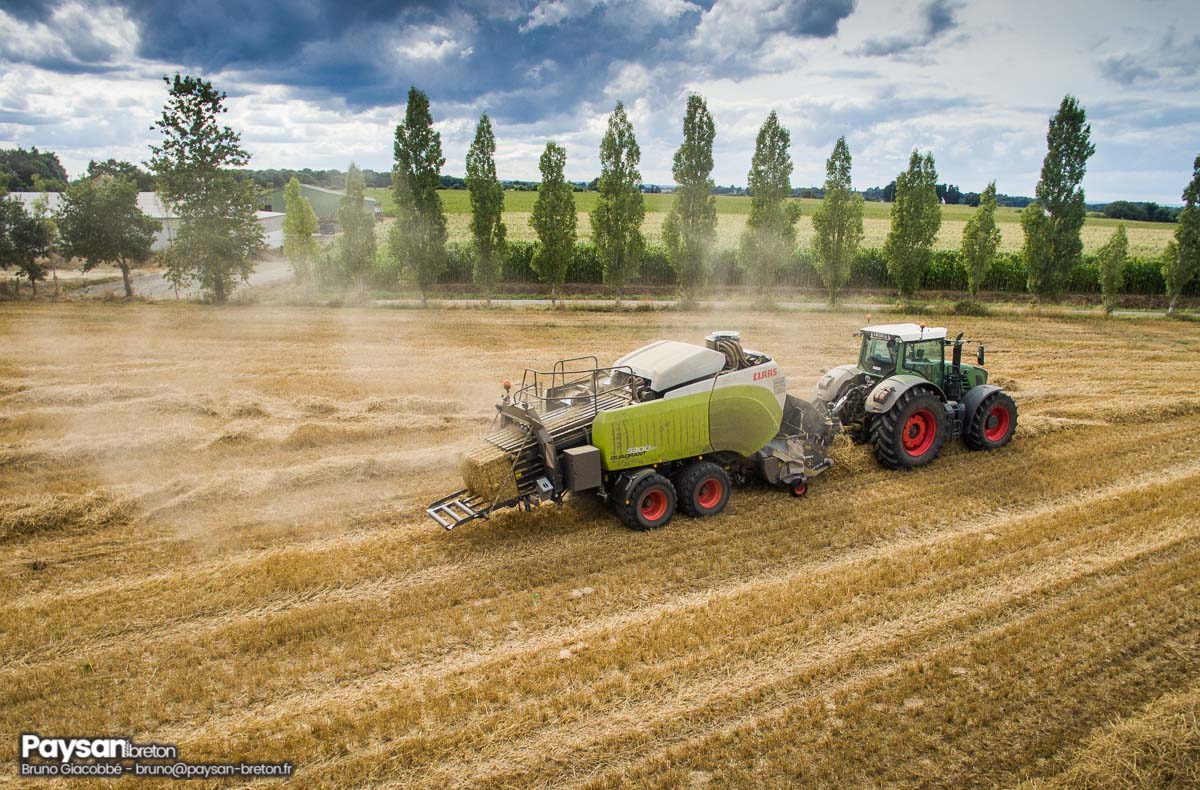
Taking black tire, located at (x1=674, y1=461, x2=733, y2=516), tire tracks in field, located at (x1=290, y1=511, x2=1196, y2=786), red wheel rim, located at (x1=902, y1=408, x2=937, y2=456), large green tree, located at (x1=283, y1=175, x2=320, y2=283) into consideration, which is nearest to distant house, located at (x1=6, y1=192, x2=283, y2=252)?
large green tree, located at (x1=283, y1=175, x2=320, y2=283)

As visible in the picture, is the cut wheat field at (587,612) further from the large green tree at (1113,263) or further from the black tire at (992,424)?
the large green tree at (1113,263)

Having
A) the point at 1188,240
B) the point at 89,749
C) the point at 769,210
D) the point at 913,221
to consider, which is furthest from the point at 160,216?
the point at 1188,240

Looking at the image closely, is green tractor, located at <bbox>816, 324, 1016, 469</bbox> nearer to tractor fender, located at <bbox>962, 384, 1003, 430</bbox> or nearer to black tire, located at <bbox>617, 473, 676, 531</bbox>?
tractor fender, located at <bbox>962, 384, 1003, 430</bbox>

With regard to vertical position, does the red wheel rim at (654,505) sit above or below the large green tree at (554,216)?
below

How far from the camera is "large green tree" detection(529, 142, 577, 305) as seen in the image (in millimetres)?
28781

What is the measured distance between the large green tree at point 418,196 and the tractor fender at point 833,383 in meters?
21.3

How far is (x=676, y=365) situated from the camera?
899 cm

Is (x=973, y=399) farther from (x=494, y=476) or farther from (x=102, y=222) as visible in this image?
(x=102, y=222)

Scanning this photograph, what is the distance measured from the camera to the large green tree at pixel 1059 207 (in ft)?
86.2

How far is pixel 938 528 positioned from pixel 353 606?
→ 7.13m

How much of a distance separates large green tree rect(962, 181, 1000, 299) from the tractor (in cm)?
2276

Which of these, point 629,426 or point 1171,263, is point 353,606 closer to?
point 629,426

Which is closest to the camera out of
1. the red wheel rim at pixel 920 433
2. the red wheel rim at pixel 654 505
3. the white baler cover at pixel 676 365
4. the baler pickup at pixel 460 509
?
the baler pickup at pixel 460 509

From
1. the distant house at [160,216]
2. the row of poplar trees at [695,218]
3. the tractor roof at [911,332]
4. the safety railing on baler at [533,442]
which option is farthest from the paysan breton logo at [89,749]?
the distant house at [160,216]
